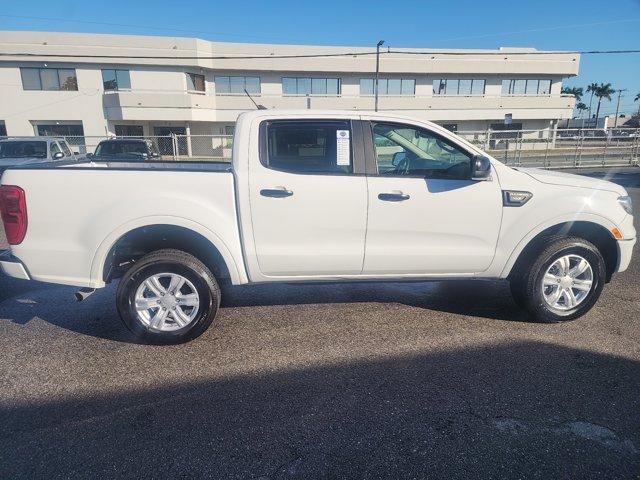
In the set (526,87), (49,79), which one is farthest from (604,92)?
(49,79)

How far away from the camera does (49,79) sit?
3178 cm

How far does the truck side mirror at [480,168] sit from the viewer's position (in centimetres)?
356

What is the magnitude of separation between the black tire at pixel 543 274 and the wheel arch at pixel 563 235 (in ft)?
0.16

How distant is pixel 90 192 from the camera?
3.35 meters

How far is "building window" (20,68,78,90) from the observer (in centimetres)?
3147

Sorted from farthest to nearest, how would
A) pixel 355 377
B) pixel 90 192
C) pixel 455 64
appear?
pixel 455 64 → pixel 90 192 → pixel 355 377

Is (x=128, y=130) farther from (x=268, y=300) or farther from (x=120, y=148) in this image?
(x=268, y=300)

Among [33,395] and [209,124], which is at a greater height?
[209,124]

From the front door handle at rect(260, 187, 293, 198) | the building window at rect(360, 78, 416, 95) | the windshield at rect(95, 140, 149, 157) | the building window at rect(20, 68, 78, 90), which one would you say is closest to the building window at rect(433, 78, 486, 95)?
the building window at rect(360, 78, 416, 95)

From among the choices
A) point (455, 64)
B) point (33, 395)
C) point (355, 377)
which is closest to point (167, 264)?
point (33, 395)

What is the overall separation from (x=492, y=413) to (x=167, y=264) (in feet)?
8.66

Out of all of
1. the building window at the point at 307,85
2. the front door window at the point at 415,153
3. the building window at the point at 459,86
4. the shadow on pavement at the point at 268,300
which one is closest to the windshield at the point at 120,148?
the shadow on pavement at the point at 268,300

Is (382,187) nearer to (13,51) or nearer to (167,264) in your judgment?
(167,264)

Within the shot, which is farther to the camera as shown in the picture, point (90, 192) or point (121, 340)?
point (121, 340)
